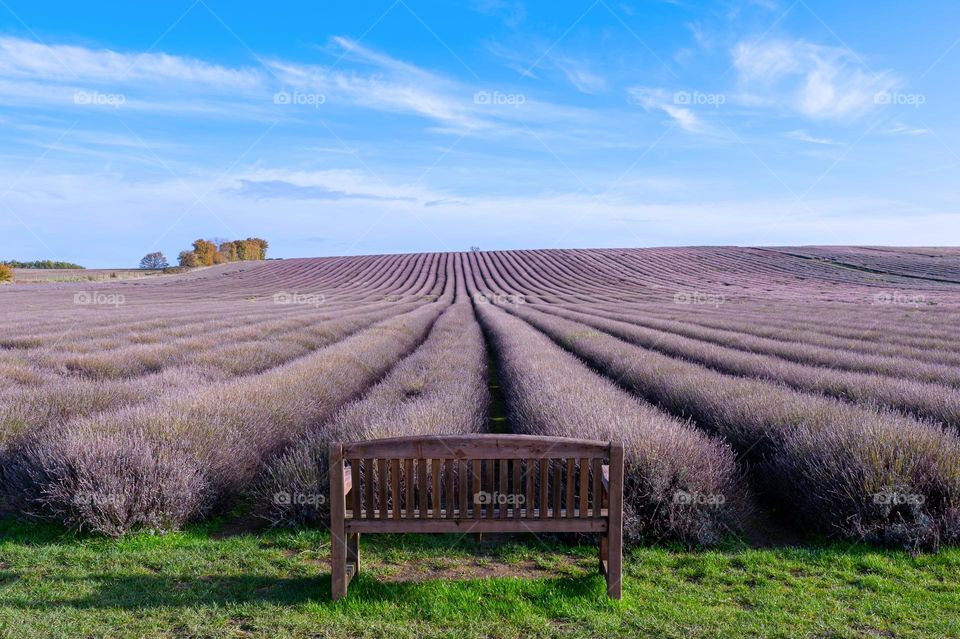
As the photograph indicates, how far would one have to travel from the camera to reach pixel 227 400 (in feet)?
20.6

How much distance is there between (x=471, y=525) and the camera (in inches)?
132

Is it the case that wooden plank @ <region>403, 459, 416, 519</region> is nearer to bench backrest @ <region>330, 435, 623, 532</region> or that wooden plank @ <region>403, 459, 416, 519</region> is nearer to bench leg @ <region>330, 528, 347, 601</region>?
bench backrest @ <region>330, 435, 623, 532</region>

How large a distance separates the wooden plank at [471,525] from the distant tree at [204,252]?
89788 millimetres

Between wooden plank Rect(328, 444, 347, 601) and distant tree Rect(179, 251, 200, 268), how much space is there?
88.4 metres

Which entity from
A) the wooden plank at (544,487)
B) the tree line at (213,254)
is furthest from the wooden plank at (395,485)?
the tree line at (213,254)

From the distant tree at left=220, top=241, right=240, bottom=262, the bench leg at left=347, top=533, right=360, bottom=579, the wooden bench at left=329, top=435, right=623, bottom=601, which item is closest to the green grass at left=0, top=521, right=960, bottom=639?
the bench leg at left=347, top=533, right=360, bottom=579

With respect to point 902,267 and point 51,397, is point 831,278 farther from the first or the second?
point 51,397

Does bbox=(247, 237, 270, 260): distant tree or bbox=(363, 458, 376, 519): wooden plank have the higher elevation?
bbox=(247, 237, 270, 260): distant tree

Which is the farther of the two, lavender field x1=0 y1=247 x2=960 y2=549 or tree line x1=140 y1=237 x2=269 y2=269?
tree line x1=140 y1=237 x2=269 y2=269

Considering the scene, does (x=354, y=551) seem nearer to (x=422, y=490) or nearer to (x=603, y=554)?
(x=422, y=490)

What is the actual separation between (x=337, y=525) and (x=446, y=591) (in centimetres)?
83

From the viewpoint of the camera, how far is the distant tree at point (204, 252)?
83.1 m

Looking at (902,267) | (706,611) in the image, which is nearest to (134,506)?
(706,611)

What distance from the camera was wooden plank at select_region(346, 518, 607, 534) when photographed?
3359 millimetres
